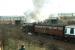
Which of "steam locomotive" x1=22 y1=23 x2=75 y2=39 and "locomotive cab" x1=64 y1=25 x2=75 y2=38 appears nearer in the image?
"locomotive cab" x1=64 y1=25 x2=75 y2=38

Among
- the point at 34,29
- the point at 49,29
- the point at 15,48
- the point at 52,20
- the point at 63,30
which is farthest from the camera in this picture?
the point at 52,20

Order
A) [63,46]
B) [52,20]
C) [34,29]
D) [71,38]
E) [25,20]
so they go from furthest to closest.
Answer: [25,20], [52,20], [34,29], [71,38], [63,46]

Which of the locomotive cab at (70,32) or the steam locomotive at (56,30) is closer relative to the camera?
the locomotive cab at (70,32)

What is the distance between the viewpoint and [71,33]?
1847 centimetres

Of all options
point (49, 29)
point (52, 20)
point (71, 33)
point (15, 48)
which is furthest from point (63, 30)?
point (52, 20)

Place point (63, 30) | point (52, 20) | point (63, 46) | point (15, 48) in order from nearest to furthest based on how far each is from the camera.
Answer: point (15, 48), point (63, 46), point (63, 30), point (52, 20)

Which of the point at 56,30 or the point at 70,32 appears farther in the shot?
the point at 56,30

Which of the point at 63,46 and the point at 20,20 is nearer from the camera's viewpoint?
the point at 63,46

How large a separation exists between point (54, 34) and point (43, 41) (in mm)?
1605

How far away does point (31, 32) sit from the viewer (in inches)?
1011

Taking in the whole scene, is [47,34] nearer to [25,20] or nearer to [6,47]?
[6,47]

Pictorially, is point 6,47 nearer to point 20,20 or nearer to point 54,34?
point 54,34

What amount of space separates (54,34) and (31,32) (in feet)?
18.7

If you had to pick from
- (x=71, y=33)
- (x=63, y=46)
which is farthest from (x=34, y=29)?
(x=63, y=46)
